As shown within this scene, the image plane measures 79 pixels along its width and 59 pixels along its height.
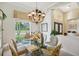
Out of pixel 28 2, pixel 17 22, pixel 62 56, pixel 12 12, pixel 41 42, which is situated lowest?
pixel 62 56

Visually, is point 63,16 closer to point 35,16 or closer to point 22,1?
point 35,16

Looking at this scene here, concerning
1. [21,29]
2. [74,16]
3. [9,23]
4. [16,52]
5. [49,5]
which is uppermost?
[49,5]

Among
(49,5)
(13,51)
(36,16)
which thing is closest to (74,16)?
(49,5)

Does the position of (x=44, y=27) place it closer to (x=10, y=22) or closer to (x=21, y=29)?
(x=21, y=29)

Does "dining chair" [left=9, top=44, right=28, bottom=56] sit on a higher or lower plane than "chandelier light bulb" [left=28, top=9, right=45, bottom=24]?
lower

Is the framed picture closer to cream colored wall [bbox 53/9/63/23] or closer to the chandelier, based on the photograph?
the chandelier

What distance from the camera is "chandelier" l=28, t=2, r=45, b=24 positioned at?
2260 millimetres

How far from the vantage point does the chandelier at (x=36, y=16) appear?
2260mm

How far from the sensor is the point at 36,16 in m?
2.26

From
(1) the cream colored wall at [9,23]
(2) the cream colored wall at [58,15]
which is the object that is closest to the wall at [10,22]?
(1) the cream colored wall at [9,23]

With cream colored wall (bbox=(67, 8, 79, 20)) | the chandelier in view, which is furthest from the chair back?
cream colored wall (bbox=(67, 8, 79, 20))

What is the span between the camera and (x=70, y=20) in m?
2.27

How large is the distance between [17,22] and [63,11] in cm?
91

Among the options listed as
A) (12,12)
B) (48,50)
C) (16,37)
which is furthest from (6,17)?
(48,50)
